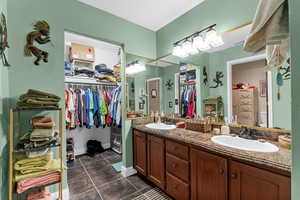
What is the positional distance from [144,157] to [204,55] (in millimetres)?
1806

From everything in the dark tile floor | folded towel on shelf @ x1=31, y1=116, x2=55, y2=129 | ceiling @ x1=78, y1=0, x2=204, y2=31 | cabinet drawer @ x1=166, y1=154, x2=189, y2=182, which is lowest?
the dark tile floor

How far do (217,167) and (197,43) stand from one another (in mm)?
1588

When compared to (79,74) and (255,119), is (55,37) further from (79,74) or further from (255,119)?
(255,119)

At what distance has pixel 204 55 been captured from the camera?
1.93 metres

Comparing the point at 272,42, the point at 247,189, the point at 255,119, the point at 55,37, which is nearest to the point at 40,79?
the point at 55,37

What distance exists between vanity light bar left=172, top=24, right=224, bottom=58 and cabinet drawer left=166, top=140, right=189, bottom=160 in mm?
1374

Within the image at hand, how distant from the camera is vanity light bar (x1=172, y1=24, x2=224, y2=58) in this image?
1698mm

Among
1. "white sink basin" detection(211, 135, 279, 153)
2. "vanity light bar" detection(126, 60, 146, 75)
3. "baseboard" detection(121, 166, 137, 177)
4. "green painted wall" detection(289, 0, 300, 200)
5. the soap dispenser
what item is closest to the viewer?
"green painted wall" detection(289, 0, 300, 200)

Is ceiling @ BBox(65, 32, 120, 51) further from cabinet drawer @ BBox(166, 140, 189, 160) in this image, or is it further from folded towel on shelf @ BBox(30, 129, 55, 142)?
cabinet drawer @ BBox(166, 140, 189, 160)

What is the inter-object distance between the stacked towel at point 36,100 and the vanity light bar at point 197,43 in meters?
1.88

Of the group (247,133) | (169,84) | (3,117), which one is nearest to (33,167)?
(3,117)

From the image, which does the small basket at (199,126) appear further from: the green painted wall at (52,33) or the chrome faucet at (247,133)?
the green painted wall at (52,33)

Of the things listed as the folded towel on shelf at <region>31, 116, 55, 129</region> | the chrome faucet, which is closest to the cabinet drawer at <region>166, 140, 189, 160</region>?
the chrome faucet

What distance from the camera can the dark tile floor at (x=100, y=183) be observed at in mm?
1776
